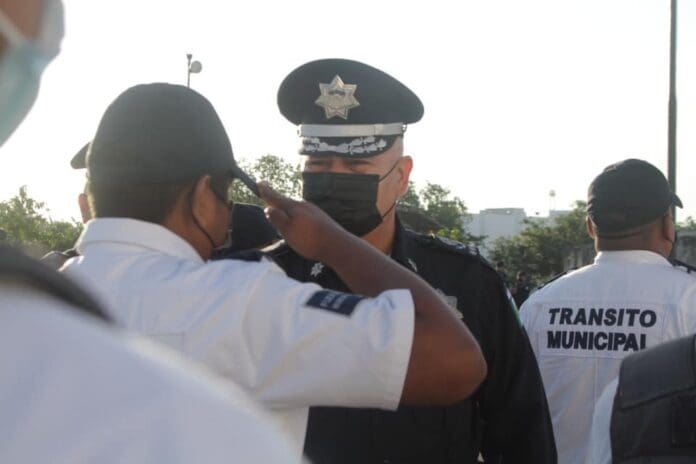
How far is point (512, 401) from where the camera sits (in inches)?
119

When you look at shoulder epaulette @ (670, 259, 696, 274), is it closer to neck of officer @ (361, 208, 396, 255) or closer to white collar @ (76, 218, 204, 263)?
neck of officer @ (361, 208, 396, 255)

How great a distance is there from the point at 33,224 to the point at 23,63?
16.5 meters

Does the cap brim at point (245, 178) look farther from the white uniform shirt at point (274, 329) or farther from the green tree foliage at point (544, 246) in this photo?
the green tree foliage at point (544, 246)

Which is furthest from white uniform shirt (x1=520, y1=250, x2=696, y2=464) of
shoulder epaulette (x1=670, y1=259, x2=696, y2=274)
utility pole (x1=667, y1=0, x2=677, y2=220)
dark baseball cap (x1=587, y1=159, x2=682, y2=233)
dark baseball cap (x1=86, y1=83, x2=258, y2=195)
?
utility pole (x1=667, y1=0, x2=677, y2=220)

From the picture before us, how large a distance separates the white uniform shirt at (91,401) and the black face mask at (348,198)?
101 inches


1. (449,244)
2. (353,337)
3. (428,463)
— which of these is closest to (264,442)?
(353,337)

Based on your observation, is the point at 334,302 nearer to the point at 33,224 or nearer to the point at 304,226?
the point at 304,226

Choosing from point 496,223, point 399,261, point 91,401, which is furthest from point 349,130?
point 496,223

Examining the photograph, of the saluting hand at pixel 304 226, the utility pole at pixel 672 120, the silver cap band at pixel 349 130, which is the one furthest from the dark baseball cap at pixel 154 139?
the utility pole at pixel 672 120

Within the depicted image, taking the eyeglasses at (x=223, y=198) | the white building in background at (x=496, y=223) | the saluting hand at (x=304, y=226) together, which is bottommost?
the white building in background at (x=496, y=223)

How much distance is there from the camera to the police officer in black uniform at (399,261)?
Answer: 9.66 feet

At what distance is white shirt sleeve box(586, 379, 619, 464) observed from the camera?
2326mm

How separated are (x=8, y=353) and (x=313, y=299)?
3.96ft

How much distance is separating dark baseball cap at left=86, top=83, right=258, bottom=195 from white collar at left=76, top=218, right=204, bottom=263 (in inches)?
3.4
